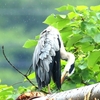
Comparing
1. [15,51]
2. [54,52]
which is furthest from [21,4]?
[54,52]

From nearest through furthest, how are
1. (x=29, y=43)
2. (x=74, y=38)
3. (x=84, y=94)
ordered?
(x=84, y=94) → (x=74, y=38) → (x=29, y=43)

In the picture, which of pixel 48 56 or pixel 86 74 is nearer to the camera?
pixel 86 74

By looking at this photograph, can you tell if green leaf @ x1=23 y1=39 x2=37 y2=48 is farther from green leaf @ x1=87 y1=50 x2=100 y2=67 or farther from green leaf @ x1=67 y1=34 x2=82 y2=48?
green leaf @ x1=87 y1=50 x2=100 y2=67

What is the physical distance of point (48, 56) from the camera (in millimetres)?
1730

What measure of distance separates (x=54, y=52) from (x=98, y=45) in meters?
0.25

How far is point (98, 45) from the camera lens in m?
1.51

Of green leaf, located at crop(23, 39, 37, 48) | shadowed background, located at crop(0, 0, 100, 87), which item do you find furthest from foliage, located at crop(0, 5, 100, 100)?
shadowed background, located at crop(0, 0, 100, 87)

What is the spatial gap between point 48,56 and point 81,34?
0.80 ft

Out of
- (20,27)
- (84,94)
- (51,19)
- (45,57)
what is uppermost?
(20,27)

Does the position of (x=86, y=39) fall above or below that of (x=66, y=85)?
above

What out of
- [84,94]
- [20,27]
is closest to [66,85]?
Result: [84,94]

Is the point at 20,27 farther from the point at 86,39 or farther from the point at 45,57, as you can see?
the point at 86,39

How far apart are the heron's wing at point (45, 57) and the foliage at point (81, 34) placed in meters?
0.07

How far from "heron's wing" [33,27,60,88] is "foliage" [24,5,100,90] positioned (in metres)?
0.07
